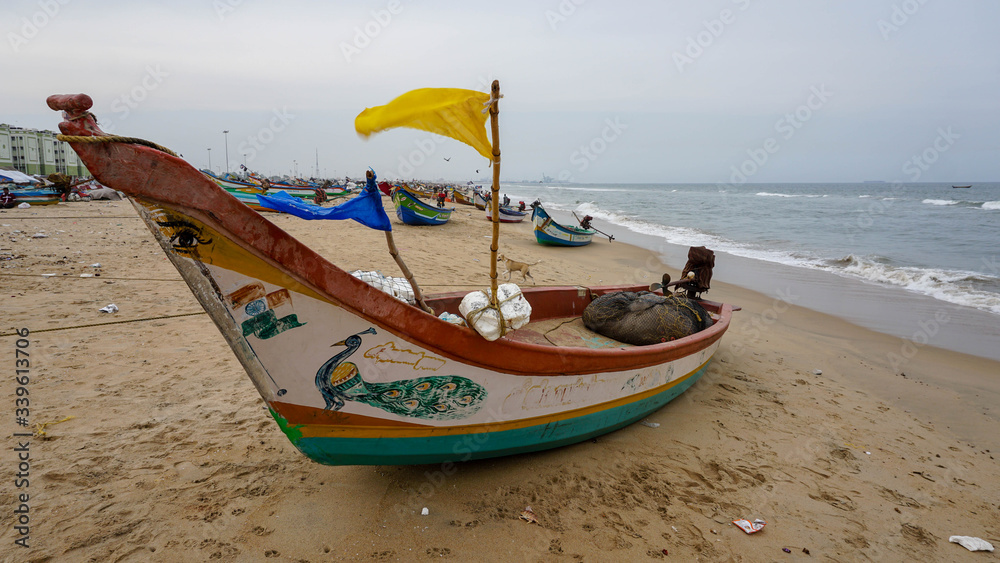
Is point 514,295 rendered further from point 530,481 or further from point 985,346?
point 985,346

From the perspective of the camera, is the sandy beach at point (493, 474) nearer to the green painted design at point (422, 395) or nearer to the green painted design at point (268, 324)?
the green painted design at point (422, 395)

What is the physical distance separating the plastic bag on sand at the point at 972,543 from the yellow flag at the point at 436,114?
4.04 meters

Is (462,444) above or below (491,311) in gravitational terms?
below

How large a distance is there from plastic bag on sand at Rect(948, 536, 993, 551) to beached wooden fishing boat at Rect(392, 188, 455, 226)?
669 inches

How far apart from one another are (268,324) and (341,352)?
0.37 m

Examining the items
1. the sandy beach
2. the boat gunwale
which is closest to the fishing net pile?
the sandy beach

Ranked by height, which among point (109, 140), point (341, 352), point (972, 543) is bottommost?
point (972, 543)

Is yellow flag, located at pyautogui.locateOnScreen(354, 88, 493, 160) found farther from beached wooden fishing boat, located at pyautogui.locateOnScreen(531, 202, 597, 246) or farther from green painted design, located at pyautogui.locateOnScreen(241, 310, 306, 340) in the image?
beached wooden fishing boat, located at pyautogui.locateOnScreen(531, 202, 597, 246)

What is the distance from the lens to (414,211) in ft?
60.1

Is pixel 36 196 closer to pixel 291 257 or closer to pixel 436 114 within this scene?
pixel 291 257

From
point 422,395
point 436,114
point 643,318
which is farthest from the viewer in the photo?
point 643,318

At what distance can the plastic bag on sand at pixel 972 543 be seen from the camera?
2.86 meters

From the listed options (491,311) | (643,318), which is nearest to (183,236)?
(491,311)

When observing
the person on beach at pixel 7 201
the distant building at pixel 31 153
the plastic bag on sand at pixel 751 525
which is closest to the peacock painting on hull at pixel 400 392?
the plastic bag on sand at pixel 751 525
